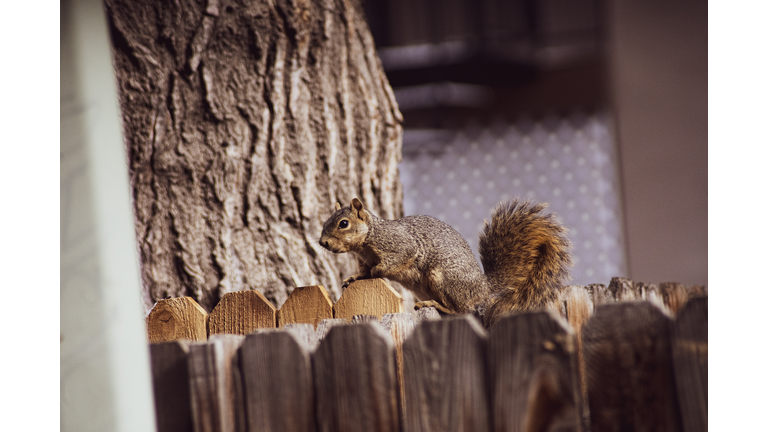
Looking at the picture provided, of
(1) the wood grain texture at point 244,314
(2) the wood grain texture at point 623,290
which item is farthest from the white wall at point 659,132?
(1) the wood grain texture at point 244,314

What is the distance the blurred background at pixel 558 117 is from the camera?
2.32 m

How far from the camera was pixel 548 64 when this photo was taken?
10.6 ft

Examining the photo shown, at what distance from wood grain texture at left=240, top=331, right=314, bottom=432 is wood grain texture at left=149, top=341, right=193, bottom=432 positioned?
0.26 feet

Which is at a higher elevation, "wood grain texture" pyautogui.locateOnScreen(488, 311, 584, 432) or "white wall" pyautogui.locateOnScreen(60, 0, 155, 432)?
"white wall" pyautogui.locateOnScreen(60, 0, 155, 432)

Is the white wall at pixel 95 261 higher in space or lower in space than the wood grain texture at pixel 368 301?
higher

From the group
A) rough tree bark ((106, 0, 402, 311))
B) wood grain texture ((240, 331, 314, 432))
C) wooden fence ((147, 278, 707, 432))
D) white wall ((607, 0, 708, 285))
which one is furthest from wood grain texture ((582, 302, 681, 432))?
white wall ((607, 0, 708, 285))

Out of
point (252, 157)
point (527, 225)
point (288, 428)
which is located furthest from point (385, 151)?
point (288, 428)

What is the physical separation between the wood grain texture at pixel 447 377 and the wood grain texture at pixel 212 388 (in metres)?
0.21

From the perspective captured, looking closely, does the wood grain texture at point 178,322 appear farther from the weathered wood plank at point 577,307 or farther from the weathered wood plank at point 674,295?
the weathered wood plank at point 674,295

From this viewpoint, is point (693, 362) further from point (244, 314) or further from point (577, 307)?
point (244, 314)

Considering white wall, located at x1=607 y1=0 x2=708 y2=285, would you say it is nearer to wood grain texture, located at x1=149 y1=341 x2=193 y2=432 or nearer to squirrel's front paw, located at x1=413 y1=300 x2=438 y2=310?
squirrel's front paw, located at x1=413 y1=300 x2=438 y2=310

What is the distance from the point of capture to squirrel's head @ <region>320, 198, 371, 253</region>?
3.90 feet

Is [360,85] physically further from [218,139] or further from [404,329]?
[404,329]

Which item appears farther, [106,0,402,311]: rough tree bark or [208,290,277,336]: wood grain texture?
[106,0,402,311]: rough tree bark
